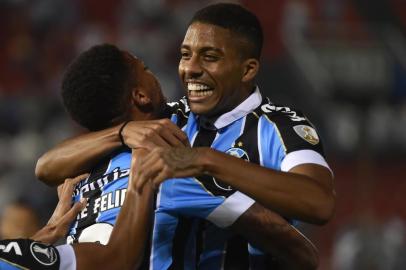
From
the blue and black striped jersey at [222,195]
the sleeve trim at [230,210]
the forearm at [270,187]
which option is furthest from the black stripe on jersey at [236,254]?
the forearm at [270,187]

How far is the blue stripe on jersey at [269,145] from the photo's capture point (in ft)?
12.2

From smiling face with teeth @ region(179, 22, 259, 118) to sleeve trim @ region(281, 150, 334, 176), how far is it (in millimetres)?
418

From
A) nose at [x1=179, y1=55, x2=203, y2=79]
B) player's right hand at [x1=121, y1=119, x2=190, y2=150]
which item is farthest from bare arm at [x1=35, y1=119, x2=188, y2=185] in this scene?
nose at [x1=179, y1=55, x2=203, y2=79]

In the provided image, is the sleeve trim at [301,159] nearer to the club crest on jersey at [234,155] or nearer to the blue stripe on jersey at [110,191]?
the club crest on jersey at [234,155]

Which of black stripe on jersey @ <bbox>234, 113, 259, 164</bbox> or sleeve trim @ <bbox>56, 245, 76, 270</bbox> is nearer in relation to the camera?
sleeve trim @ <bbox>56, 245, 76, 270</bbox>

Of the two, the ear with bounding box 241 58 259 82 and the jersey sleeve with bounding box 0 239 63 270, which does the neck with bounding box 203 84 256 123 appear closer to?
the ear with bounding box 241 58 259 82

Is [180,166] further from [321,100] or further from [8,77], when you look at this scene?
[8,77]

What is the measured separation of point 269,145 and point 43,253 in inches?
35.7

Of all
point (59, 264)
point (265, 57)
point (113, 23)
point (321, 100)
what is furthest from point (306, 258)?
point (113, 23)

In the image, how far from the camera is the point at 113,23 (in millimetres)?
13617

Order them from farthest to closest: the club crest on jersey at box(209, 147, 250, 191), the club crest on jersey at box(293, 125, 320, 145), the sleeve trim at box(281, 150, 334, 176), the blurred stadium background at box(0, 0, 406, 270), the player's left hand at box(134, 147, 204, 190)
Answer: the blurred stadium background at box(0, 0, 406, 270), the club crest on jersey at box(209, 147, 250, 191), the club crest on jersey at box(293, 125, 320, 145), the sleeve trim at box(281, 150, 334, 176), the player's left hand at box(134, 147, 204, 190)

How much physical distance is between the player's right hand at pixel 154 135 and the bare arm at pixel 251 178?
276 millimetres

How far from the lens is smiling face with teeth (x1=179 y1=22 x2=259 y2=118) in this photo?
3.84m

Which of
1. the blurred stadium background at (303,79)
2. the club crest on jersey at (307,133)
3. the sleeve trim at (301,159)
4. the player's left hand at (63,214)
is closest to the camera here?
the sleeve trim at (301,159)
